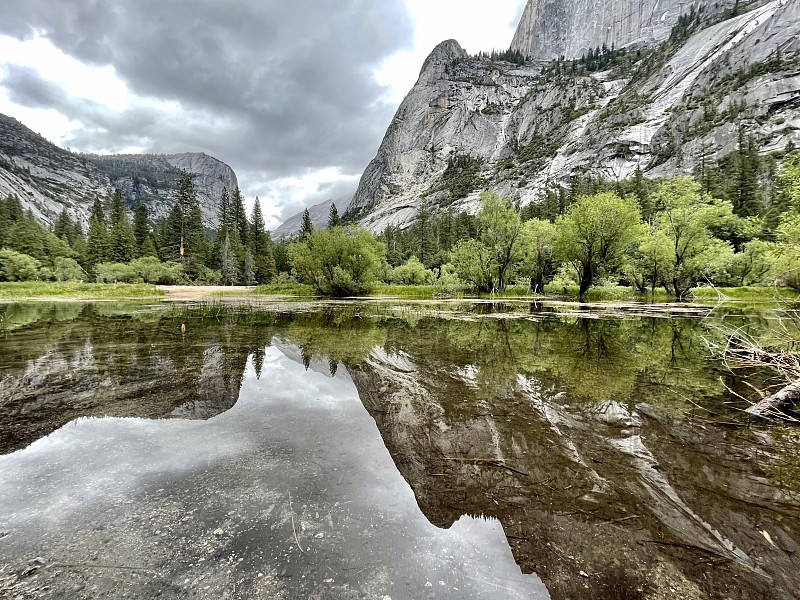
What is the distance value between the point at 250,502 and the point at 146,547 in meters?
0.83

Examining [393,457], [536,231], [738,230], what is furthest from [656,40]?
[393,457]

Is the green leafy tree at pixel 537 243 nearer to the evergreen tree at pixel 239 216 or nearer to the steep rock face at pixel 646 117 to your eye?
the evergreen tree at pixel 239 216

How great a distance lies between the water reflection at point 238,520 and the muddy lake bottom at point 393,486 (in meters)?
0.02

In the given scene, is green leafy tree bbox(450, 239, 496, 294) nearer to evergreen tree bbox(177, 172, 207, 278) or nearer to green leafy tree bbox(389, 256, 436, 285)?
green leafy tree bbox(389, 256, 436, 285)

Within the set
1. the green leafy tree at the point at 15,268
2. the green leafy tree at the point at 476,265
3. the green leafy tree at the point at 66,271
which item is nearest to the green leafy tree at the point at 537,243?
the green leafy tree at the point at 476,265

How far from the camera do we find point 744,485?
12.2ft

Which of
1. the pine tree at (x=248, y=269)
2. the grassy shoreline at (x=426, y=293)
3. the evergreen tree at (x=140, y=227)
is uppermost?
the evergreen tree at (x=140, y=227)

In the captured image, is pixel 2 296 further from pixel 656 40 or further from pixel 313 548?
pixel 656 40

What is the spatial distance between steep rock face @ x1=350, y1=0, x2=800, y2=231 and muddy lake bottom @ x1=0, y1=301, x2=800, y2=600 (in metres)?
109

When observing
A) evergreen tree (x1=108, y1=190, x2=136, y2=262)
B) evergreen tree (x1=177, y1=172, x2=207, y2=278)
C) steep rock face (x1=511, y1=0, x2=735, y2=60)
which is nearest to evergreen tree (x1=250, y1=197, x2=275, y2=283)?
evergreen tree (x1=177, y1=172, x2=207, y2=278)

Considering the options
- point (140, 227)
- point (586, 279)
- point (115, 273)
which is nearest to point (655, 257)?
point (586, 279)

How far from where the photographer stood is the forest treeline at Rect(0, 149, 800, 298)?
104 feet

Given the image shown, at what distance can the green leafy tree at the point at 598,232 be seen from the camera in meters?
33.2

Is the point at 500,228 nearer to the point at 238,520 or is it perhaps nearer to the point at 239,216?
the point at 238,520
